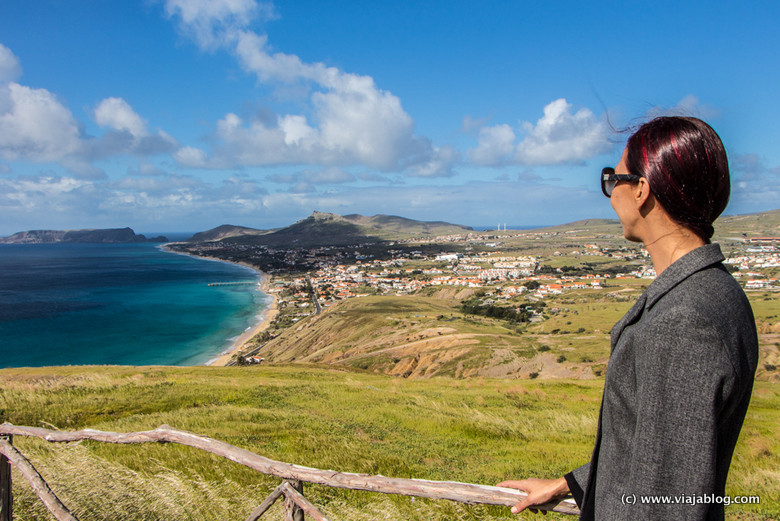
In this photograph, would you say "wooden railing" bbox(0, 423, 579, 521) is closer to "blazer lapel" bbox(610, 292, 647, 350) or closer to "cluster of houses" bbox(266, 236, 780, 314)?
"blazer lapel" bbox(610, 292, 647, 350)

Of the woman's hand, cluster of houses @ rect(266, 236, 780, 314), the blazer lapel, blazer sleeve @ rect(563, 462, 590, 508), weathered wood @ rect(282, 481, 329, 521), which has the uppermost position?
the blazer lapel

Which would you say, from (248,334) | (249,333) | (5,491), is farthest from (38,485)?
(249,333)

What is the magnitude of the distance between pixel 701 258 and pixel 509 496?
2095 millimetres

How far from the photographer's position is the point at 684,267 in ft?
4.84

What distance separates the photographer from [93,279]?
143375 millimetres

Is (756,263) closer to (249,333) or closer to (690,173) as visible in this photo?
(249,333)

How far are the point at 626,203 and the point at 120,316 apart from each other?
10642 cm

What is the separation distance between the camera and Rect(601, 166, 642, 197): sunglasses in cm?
173

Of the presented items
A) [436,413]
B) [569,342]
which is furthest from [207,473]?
[569,342]

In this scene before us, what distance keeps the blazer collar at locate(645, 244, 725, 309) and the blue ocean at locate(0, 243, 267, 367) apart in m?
65.0

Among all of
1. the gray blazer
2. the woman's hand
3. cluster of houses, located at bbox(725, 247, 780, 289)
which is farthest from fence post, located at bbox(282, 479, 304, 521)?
cluster of houses, located at bbox(725, 247, 780, 289)

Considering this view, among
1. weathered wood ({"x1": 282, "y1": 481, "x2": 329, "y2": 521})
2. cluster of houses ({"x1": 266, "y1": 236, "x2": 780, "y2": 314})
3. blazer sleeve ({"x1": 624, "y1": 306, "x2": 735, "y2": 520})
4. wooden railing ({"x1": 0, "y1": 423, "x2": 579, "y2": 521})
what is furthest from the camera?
cluster of houses ({"x1": 266, "y1": 236, "x2": 780, "y2": 314})

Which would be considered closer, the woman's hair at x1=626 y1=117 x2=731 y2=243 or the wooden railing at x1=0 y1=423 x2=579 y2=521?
the woman's hair at x1=626 y1=117 x2=731 y2=243

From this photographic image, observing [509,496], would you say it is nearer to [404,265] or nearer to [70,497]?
[70,497]
